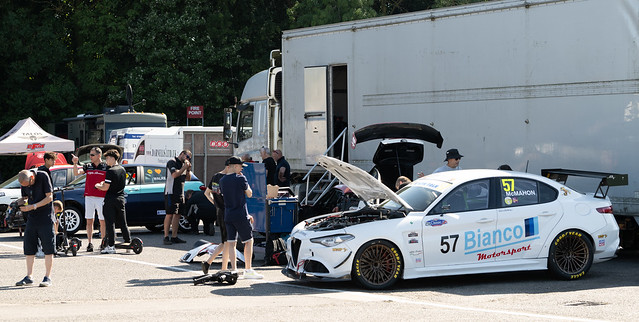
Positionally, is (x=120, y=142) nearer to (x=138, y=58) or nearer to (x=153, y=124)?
(x=153, y=124)

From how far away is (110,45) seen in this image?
121 ft

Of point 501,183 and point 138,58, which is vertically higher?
point 138,58

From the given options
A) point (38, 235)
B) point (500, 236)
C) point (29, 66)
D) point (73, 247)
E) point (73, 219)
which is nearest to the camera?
point (500, 236)

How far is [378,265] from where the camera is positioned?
1138cm

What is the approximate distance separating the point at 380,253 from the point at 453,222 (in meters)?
1.02

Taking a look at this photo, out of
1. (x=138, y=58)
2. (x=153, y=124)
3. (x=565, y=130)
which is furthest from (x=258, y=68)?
(x=565, y=130)

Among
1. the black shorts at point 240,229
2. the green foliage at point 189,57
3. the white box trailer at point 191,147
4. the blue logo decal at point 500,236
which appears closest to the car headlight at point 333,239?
the black shorts at point 240,229

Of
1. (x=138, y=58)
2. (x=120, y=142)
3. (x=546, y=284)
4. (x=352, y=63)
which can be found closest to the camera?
(x=546, y=284)

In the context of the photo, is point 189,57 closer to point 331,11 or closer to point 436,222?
point 331,11

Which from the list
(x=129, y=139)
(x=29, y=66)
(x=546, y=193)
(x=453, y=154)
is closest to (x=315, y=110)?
(x=453, y=154)

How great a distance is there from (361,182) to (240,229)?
1.71 metres

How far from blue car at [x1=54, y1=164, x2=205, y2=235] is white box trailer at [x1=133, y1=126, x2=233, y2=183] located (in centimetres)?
822

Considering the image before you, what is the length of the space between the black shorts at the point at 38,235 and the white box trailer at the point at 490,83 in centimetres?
690

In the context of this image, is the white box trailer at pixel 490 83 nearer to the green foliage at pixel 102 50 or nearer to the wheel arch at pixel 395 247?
the wheel arch at pixel 395 247
